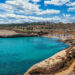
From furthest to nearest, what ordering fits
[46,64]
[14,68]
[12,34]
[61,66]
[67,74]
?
[12,34] < [14,68] < [61,66] < [46,64] < [67,74]

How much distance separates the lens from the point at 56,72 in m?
15.7

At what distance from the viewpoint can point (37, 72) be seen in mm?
15523

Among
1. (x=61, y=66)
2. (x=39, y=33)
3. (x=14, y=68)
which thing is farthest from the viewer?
(x=39, y=33)

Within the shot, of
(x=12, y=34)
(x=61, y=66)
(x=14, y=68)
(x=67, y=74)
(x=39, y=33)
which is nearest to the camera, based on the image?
(x=67, y=74)

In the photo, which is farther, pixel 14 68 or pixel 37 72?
pixel 14 68

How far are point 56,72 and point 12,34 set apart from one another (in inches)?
2688

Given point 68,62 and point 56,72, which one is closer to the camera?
point 56,72

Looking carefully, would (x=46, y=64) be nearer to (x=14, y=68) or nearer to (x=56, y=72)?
(x=56, y=72)

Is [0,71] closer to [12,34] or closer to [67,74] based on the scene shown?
[67,74]

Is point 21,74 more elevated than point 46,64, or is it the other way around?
point 46,64

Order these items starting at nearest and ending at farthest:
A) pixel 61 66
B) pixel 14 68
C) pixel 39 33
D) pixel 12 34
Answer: pixel 61 66, pixel 14 68, pixel 12 34, pixel 39 33

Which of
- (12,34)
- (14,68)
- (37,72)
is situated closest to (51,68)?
(37,72)

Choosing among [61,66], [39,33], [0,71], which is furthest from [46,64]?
[39,33]

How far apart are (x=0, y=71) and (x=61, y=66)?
1006cm
